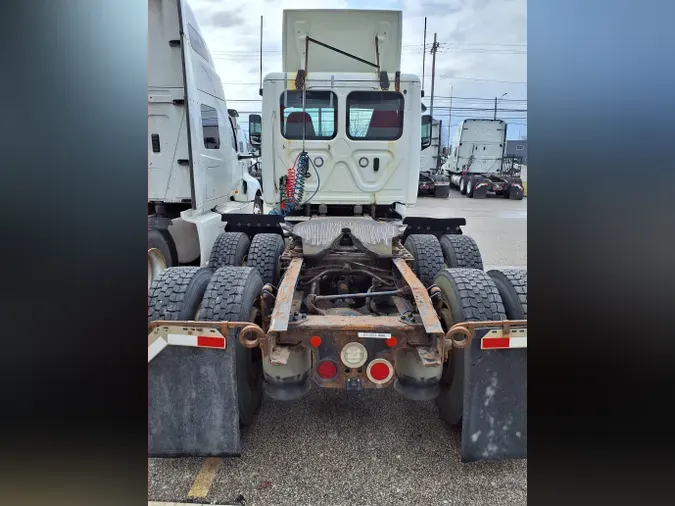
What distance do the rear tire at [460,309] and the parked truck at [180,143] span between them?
9.36 feet

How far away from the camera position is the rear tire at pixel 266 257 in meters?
4.39

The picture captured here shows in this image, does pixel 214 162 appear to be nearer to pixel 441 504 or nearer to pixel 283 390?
pixel 283 390

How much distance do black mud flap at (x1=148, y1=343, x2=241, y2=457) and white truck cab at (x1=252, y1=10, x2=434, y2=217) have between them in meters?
3.18

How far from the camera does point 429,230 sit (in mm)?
5242

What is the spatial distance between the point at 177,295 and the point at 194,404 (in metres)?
Answer: 0.68

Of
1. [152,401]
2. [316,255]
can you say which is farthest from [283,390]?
[316,255]

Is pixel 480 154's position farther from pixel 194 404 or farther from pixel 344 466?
pixel 194 404

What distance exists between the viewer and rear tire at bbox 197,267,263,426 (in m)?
Answer: 2.54

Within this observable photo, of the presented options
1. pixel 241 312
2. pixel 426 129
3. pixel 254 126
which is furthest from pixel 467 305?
pixel 254 126

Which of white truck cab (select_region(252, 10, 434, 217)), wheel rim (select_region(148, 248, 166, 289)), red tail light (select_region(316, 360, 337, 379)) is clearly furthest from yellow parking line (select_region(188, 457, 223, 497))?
white truck cab (select_region(252, 10, 434, 217))

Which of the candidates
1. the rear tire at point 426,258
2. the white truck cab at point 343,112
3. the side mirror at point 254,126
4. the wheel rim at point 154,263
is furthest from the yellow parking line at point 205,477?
the side mirror at point 254,126

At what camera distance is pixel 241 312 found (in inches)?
102

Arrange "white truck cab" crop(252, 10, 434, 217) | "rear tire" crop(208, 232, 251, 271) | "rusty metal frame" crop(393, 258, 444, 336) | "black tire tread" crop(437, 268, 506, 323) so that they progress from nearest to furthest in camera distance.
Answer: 1. "rusty metal frame" crop(393, 258, 444, 336)
2. "black tire tread" crop(437, 268, 506, 323)
3. "rear tire" crop(208, 232, 251, 271)
4. "white truck cab" crop(252, 10, 434, 217)

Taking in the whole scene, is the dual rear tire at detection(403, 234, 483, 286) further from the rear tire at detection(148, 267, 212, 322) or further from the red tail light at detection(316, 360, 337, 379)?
the rear tire at detection(148, 267, 212, 322)
